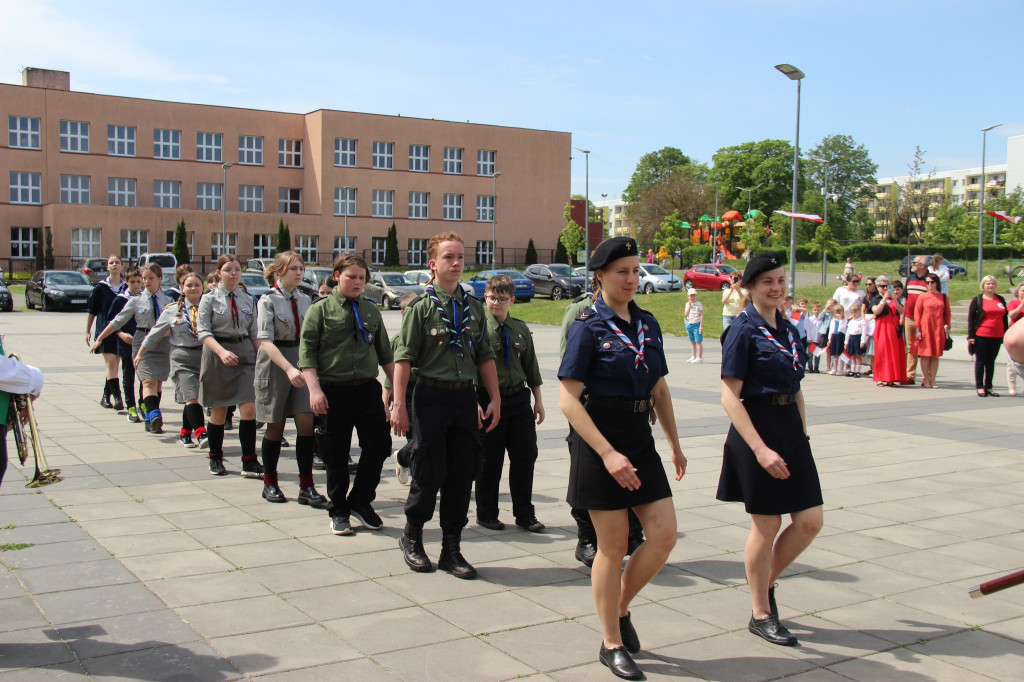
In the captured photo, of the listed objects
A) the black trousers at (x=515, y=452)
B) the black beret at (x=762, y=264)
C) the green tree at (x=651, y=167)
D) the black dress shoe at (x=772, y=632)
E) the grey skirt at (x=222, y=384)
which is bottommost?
the black dress shoe at (x=772, y=632)

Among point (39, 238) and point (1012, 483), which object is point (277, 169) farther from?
point (1012, 483)

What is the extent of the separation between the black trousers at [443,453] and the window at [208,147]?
59.9 meters

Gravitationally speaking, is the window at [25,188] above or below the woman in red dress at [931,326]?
above

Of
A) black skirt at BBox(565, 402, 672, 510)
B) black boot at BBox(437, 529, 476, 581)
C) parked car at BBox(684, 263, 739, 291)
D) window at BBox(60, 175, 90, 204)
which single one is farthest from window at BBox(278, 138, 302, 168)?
black skirt at BBox(565, 402, 672, 510)

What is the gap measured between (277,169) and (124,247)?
11.6 meters

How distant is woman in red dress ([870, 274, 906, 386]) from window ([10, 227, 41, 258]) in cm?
5412

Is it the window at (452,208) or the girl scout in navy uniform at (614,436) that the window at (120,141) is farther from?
the girl scout in navy uniform at (614,436)

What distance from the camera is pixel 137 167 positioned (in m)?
58.8

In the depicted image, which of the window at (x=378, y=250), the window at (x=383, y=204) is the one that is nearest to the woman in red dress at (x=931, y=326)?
the window at (x=378, y=250)

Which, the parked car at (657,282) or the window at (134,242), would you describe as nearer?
the parked car at (657,282)

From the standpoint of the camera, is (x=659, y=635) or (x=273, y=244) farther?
(x=273, y=244)

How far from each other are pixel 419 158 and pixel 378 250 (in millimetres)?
7168

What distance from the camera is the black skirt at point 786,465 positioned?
13.9 feet

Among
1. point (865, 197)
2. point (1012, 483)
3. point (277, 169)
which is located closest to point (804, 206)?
point (865, 197)
